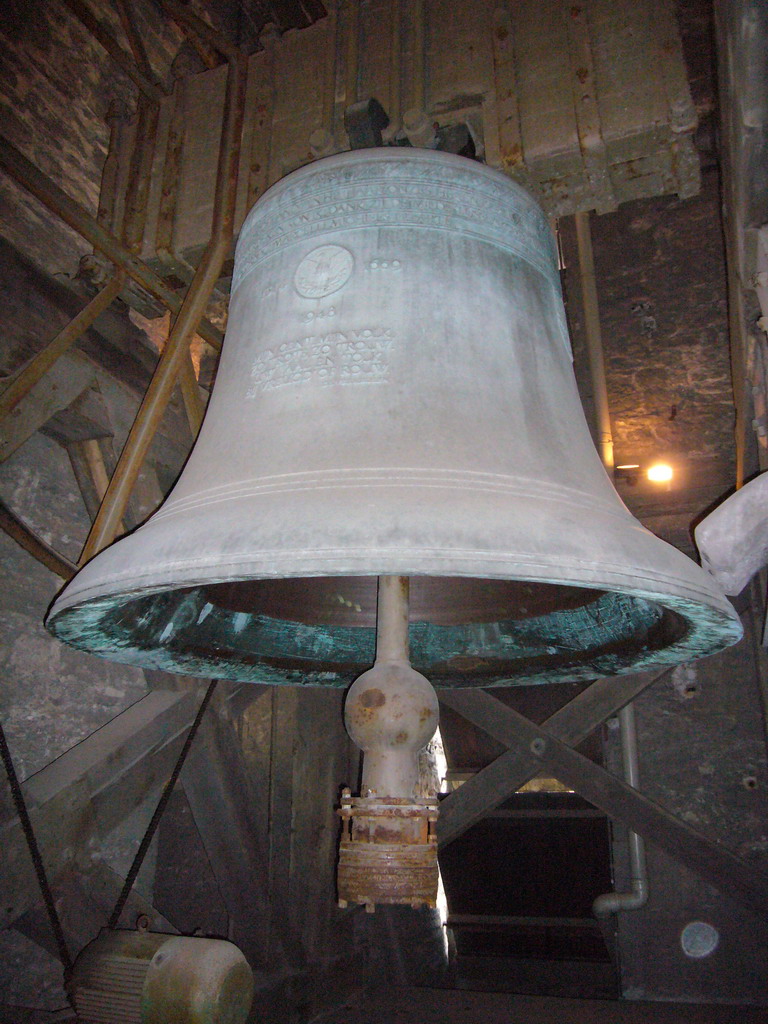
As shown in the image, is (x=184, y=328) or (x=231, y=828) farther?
(x=231, y=828)

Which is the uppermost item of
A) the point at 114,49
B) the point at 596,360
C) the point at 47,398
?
the point at 114,49

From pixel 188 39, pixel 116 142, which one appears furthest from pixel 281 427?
pixel 188 39

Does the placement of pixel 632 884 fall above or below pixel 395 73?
below

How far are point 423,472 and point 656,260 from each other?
2914 mm

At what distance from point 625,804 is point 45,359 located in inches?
105

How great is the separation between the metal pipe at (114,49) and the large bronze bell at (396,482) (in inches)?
40.1

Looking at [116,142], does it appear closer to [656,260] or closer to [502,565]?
[502,565]

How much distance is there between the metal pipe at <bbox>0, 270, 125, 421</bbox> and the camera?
5.77 feet

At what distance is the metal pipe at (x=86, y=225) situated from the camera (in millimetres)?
1713

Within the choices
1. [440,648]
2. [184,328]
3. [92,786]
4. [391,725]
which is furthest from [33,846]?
[184,328]

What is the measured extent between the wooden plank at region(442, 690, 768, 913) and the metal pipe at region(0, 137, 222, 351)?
6.47 ft

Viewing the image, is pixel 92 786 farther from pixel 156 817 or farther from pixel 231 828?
pixel 231 828

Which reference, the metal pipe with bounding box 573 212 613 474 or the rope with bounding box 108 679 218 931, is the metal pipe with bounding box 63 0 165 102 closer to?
the metal pipe with bounding box 573 212 613 474

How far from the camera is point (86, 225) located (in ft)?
6.18
